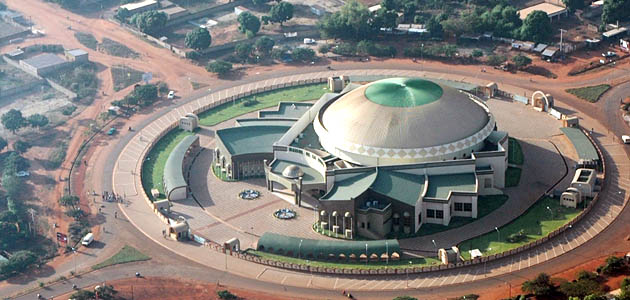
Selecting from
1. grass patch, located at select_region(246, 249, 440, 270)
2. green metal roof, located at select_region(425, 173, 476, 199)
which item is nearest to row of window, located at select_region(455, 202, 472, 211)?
green metal roof, located at select_region(425, 173, 476, 199)

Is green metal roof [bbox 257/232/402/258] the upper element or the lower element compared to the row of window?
lower

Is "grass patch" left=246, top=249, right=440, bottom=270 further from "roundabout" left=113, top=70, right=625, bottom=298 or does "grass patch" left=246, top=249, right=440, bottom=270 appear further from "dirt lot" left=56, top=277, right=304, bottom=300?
"dirt lot" left=56, top=277, right=304, bottom=300

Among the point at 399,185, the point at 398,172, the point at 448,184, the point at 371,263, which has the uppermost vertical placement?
the point at 398,172

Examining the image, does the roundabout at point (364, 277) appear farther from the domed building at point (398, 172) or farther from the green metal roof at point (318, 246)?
the domed building at point (398, 172)

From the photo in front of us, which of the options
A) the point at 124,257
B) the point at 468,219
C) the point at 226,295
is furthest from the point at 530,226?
the point at 124,257

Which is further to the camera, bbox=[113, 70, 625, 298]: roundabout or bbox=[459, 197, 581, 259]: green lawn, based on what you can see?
bbox=[459, 197, 581, 259]: green lawn

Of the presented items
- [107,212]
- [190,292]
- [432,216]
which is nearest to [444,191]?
[432,216]

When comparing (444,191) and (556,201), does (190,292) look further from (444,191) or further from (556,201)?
(556,201)

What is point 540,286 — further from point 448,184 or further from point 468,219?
point 448,184
